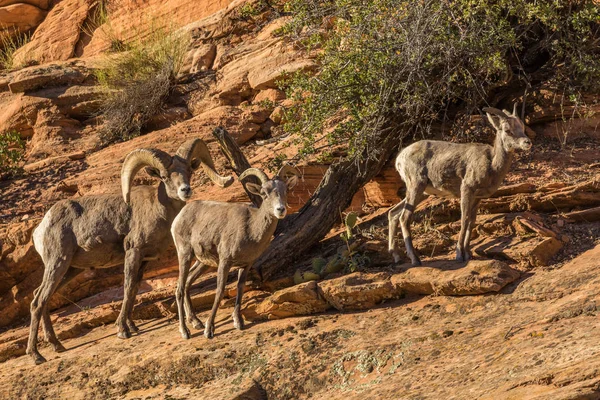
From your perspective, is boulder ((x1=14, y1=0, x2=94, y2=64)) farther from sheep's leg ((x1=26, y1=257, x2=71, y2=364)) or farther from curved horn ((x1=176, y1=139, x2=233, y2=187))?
sheep's leg ((x1=26, y1=257, x2=71, y2=364))

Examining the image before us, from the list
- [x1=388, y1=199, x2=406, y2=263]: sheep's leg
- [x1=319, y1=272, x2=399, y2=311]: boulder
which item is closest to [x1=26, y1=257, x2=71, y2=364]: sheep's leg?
[x1=319, y1=272, x2=399, y2=311]: boulder

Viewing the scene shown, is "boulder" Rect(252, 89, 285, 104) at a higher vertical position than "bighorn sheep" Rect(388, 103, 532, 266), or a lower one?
higher

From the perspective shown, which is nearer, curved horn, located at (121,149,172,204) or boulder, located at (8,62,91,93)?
curved horn, located at (121,149,172,204)

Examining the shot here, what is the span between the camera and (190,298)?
11570 mm

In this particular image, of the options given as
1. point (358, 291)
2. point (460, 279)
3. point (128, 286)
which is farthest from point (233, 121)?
point (460, 279)

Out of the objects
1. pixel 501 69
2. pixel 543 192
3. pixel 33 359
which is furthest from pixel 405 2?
pixel 33 359

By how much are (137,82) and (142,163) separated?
6534 millimetres

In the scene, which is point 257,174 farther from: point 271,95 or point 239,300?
point 271,95

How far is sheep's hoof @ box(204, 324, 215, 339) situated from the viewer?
422 inches

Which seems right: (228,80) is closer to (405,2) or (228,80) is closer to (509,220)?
(405,2)

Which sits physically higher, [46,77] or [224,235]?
[46,77]

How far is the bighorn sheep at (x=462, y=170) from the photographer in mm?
10719

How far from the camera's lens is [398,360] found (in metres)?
9.01

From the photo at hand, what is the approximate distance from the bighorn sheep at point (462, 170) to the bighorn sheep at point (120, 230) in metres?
2.50
